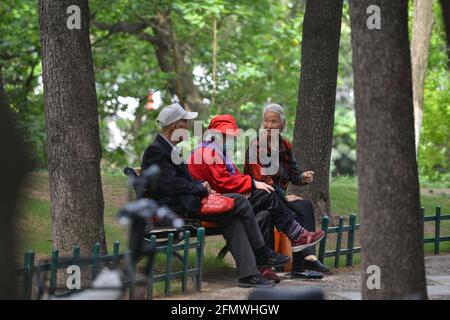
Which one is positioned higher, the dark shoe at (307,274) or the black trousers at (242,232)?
the black trousers at (242,232)

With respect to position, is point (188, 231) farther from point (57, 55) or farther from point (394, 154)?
point (394, 154)

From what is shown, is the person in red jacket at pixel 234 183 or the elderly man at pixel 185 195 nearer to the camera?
the elderly man at pixel 185 195

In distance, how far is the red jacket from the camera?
11.0 m

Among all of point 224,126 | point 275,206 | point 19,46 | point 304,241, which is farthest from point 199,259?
point 19,46

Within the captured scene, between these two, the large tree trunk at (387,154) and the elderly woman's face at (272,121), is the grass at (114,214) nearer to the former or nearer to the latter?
the elderly woman's face at (272,121)

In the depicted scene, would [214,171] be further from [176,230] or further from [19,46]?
[19,46]

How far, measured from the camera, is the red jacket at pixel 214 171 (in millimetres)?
11031

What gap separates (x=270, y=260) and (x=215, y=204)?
33.9 inches

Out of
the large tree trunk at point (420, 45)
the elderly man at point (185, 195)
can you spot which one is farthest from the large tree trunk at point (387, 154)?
the large tree trunk at point (420, 45)

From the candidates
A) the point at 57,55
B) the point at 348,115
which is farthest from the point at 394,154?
the point at 348,115

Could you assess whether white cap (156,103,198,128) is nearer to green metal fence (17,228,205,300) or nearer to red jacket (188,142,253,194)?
red jacket (188,142,253,194)

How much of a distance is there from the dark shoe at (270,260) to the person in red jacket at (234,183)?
361 millimetres

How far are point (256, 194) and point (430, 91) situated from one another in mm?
15346

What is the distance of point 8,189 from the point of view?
644cm
